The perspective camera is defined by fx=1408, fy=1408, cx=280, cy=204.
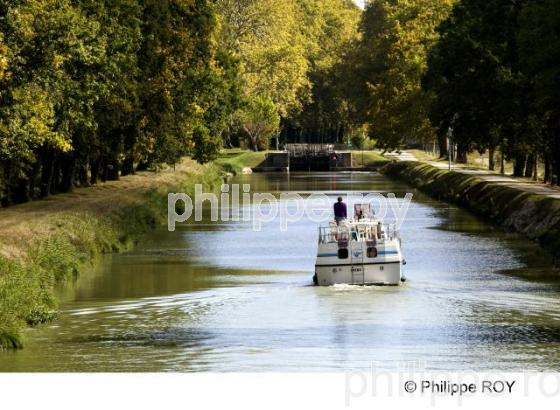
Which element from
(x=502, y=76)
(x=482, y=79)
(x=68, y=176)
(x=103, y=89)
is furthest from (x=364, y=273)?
(x=482, y=79)

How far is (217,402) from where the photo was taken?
100 feet

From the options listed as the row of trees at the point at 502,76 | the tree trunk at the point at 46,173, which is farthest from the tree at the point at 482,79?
the tree trunk at the point at 46,173

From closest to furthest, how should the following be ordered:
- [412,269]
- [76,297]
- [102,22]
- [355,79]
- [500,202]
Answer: [76,297] < [412,269] < [102,22] < [500,202] < [355,79]

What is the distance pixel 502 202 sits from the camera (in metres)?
81.2

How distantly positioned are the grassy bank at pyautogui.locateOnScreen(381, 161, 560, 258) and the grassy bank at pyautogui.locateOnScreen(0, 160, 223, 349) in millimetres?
18905

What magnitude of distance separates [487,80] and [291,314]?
43133 mm

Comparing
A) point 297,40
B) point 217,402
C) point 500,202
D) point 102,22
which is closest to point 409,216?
point 500,202

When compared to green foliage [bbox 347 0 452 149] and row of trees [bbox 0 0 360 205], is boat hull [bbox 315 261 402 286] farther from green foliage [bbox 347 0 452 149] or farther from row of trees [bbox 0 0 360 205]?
green foliage [bbox 347 0 452 149]

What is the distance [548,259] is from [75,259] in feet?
64.2

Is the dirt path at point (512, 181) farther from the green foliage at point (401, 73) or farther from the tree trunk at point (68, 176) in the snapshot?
the tree trunk at point (68, 176)

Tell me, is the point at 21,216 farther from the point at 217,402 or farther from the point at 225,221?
the point at 217,402

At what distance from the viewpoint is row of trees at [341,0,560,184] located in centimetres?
6544

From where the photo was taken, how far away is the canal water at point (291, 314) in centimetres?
3621

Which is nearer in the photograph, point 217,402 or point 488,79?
point 217,402
